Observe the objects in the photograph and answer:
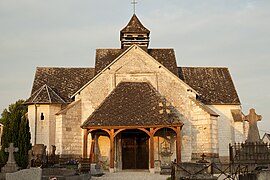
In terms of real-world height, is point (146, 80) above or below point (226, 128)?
above

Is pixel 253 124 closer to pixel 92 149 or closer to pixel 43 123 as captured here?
pixel 92 149

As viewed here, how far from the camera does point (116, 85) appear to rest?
93.6 feet

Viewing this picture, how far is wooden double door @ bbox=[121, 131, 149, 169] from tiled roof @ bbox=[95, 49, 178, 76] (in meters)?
5.79

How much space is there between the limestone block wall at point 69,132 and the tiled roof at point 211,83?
951 centimetres

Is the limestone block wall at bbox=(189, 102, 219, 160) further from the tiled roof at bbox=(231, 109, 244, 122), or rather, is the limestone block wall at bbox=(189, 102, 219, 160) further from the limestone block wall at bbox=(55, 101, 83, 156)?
the limestone block wall at bbox=(55, 101, 83, 156)

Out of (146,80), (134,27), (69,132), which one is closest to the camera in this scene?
(69,132)

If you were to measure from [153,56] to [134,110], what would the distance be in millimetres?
7500

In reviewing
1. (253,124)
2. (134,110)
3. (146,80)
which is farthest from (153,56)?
(253,124)

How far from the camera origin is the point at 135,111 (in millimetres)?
25438

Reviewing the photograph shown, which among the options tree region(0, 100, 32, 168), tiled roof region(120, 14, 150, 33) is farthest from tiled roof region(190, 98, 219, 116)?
tree region(0, 100, 32, 168)

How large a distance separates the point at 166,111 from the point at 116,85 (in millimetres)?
4942

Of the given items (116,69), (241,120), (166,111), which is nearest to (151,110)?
(166,111)

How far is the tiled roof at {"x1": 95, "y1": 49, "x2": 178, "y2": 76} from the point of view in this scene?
99.5ft

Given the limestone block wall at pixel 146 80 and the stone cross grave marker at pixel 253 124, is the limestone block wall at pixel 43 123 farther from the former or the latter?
the stone cross grave marker at pixel 253 124
